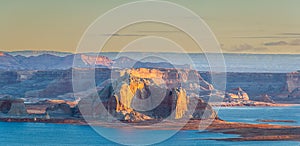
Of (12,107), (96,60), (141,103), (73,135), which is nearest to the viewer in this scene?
(73,135)

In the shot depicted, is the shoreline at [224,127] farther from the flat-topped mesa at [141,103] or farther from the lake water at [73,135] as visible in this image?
the lake water at [73,135]

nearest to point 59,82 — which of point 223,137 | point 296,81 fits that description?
point 296,81

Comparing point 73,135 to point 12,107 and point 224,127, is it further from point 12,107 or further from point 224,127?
point 12,107

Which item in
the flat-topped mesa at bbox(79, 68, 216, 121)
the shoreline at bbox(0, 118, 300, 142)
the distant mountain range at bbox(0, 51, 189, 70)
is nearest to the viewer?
the shoreline at bbox(0, 118, 300, 142)

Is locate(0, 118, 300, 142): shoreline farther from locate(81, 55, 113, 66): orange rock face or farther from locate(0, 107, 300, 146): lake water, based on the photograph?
locate(81, 55, 113, 66): orange rock face

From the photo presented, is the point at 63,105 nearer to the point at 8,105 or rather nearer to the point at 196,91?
the point at 8,105

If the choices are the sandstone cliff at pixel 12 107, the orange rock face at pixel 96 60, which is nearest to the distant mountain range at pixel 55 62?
the orange rock face at pixel 96 60

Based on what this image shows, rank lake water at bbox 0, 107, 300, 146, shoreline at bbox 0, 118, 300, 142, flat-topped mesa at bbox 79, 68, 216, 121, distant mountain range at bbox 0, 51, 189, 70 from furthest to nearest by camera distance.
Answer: distant mountain range at bbox 0, 51, 189, 70 < flat-topped mesa at bbox 79, 68, 216, 121 < shoreline at bbox 0, 118, 300, 142 < lake water at bbox 0, 107, 300, 146

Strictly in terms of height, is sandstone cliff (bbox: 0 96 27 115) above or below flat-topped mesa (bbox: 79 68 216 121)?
below

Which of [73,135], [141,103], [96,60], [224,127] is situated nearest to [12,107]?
[141,103]

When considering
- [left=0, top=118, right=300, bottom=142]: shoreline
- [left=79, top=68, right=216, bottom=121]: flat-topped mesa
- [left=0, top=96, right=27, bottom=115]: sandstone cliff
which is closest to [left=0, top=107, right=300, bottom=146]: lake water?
[left=0, top=118, right=300, bottom=142]: shoreline

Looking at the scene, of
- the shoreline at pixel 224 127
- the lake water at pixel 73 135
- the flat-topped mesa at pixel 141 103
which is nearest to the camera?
the lake water at pixel 73 135

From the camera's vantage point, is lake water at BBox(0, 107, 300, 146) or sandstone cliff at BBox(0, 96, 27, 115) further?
sandstone cliff at BBox(0, 96, 27, 115)
